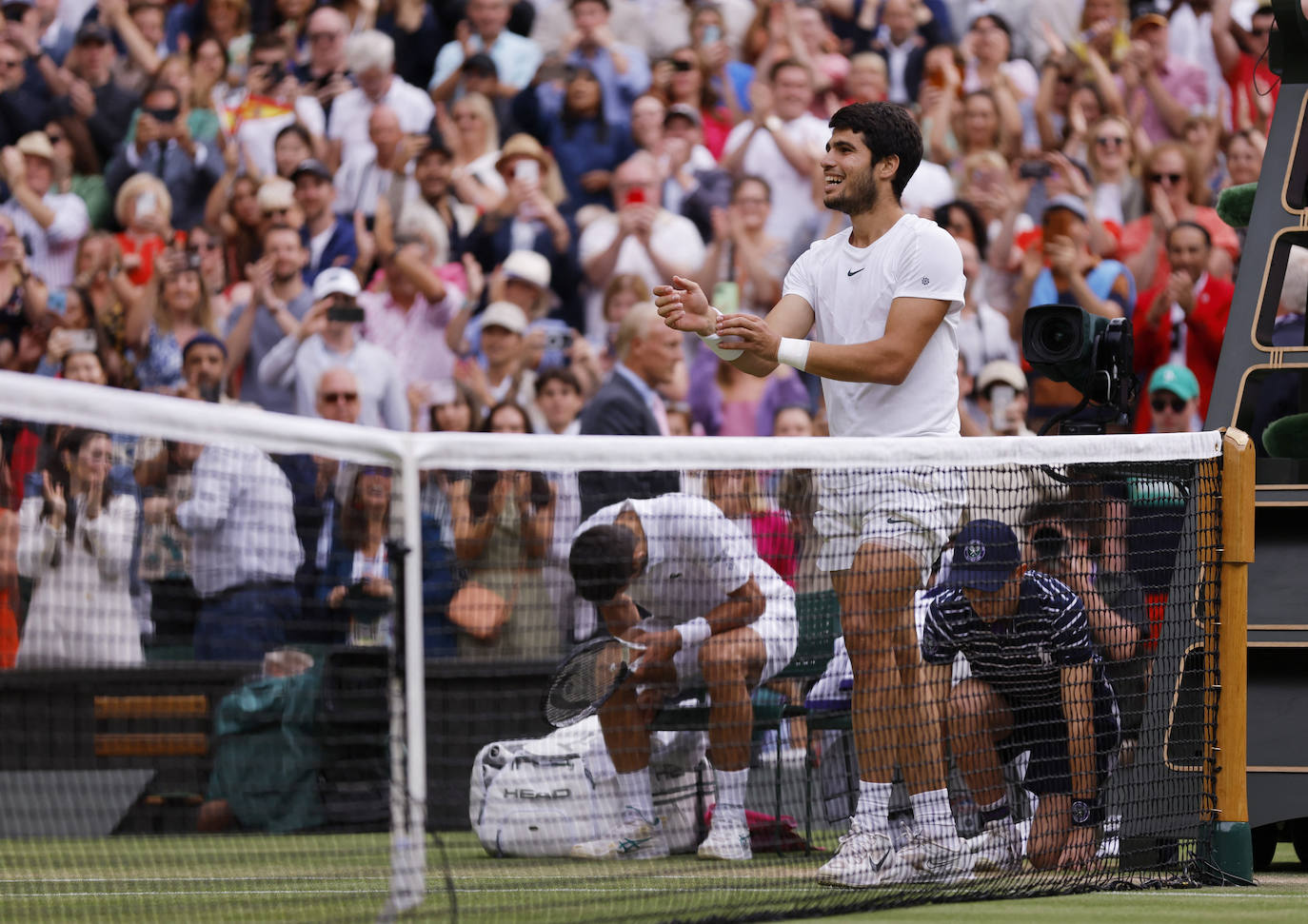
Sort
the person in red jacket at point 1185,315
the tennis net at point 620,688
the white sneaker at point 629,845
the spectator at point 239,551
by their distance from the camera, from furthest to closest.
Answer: the person in red jacket at point 1185,315 → the white sneaker at point 629,845 → the spectator at point 239,551 → the tennis net at point 620,688

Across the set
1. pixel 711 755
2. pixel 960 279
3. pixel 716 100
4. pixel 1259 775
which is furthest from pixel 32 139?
pixel 1259 775

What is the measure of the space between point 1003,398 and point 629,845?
4537 millimetres

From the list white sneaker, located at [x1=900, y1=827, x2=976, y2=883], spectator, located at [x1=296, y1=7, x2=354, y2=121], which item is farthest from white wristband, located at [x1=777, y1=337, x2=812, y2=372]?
spectator, located at [x1=296, y1=7, x2=354, y2=121]

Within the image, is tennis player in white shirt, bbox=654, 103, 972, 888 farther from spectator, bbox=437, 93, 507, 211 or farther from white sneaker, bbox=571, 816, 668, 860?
spectator, bbox=437, 93, 507, 211

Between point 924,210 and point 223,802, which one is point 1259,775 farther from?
point 924,210

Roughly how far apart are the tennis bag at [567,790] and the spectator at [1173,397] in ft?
12.1

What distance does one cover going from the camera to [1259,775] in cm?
559

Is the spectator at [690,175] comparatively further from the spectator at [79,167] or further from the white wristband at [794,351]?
the white wristband at [794,351]

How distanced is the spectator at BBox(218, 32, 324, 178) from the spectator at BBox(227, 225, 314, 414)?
31.4 inches

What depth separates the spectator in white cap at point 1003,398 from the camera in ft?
31.5

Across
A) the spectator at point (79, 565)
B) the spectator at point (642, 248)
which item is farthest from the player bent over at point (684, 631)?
the spectator at point (642, 248)

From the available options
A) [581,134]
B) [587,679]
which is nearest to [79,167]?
[581,134]

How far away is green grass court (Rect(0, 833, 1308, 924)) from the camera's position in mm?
4473

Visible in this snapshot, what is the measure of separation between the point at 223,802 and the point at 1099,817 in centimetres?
295
